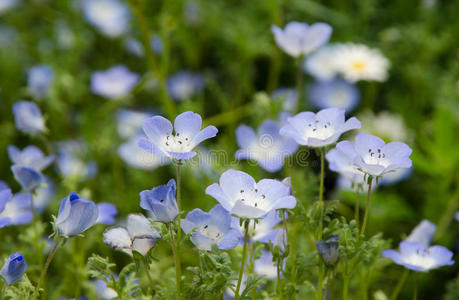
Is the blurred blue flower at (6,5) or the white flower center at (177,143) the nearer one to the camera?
the white flower center at (177,143)

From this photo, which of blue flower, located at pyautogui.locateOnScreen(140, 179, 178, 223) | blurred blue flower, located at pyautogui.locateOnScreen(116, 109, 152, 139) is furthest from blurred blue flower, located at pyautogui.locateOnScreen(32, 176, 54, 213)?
blue flower, located at pyautogui.locateOnScreen(140, 179, 178, 223)

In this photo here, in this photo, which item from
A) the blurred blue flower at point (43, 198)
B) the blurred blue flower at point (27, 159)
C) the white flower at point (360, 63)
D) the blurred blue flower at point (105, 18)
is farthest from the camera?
the blurred blue flower at point (105, 18)

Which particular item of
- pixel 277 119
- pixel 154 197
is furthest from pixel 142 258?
pixel 277 119

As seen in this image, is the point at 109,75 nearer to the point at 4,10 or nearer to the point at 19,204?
the point at 4,10

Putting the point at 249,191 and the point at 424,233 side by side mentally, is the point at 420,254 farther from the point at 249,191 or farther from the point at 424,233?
the point at 249,191

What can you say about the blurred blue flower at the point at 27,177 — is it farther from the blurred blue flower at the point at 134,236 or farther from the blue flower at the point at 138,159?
the blue flower at the point at 138,159

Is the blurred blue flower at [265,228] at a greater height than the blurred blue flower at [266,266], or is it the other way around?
the blurred blue flower at [265,228]

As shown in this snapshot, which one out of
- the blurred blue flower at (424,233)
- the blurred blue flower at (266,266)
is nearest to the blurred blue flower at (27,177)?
the blurred blue flower at (266,266)

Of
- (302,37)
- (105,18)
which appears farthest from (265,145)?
(105,18)
